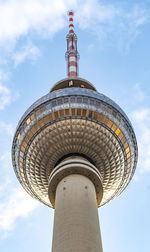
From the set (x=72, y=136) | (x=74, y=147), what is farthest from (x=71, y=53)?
(x=74, y=147)

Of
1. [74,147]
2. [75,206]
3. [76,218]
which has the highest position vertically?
[74,147]

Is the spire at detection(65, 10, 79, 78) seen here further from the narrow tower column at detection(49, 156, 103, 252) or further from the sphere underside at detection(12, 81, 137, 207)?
the narrow tower column at detection(49, 156, 103, 252)

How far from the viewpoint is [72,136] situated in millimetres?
25672

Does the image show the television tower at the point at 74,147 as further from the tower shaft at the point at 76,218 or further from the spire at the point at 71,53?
the spire at the point at 71,53

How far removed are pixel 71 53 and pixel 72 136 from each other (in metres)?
18.3

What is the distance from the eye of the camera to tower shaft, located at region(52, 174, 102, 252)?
19.2 m

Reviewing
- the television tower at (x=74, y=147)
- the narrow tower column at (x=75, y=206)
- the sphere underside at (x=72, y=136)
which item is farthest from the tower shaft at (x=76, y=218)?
the sphere underside at (x=72, y=136)

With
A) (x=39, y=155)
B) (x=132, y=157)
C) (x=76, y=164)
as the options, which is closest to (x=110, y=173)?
(x=132, y=157)

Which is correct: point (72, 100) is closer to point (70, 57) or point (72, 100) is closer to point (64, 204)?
point (64, 204)

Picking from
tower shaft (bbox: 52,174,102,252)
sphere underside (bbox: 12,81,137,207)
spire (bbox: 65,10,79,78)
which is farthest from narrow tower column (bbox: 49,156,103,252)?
spire (bbox: 65,10,79,78)

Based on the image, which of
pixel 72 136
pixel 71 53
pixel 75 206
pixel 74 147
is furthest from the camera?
pixel 71 53

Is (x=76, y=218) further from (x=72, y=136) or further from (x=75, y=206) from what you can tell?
(x=72, y=136)

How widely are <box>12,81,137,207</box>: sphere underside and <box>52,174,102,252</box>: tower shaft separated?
3.27 metres

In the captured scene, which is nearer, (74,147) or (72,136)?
(72,136)
